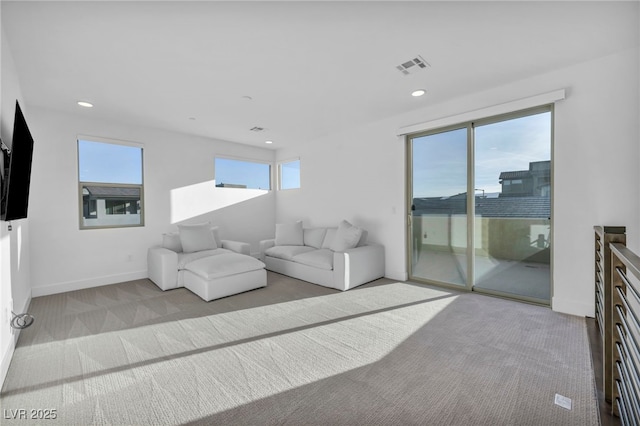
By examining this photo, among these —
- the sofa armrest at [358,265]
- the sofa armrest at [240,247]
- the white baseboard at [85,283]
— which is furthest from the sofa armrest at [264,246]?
the white baseboard at [85,283]

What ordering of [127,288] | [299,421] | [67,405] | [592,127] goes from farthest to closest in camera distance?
[127,288]
[592,127]
[67,405]
[299,421]

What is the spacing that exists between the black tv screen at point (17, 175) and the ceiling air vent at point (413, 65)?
3.20 meters

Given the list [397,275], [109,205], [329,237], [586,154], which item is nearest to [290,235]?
[329,237]

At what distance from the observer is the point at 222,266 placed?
3768 millimetres

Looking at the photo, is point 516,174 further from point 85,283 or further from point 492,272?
point 85,283

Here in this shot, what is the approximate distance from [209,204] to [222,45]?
12.1 feet

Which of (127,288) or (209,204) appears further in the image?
(209,204)

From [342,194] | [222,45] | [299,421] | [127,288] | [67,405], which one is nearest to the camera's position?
[299,421]

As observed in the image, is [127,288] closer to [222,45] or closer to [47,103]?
[47,103]

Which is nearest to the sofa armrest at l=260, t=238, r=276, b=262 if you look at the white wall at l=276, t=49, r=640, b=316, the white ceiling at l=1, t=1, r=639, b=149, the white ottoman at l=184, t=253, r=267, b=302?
the white ottoman at l=184, t=253, r=267, b=302

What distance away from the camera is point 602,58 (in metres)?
2.76

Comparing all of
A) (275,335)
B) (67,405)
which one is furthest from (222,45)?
(67,405)

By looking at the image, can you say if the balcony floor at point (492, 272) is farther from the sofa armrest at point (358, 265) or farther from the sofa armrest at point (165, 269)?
the sofa armrest at point (165, 269)

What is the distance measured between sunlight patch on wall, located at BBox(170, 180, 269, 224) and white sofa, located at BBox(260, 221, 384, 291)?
1267 mm
